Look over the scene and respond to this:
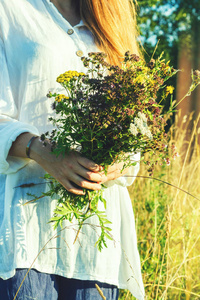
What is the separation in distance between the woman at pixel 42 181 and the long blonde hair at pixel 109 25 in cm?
6

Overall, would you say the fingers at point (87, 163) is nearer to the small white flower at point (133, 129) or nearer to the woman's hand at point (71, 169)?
the woman's hand at point (71, 169)

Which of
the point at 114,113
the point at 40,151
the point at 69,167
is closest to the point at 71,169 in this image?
the point at 69,167

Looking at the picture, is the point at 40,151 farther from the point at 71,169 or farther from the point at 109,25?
the point at 109,25

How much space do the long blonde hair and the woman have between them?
0.21ft

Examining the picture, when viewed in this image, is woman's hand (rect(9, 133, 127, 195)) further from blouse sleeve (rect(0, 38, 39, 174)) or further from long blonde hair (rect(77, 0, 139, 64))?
long blonde hair (rect(77, 0, 139, 64))

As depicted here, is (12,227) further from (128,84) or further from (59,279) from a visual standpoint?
(128,84)

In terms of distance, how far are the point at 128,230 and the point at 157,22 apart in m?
7.46

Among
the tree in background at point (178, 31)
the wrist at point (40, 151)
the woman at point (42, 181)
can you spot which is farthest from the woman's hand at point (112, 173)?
the tree in background at point (178, 31)

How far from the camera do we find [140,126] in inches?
40.4

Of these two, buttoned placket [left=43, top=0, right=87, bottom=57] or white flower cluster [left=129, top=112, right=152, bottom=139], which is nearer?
white flower cluster [left=129, top=112, right=152, bottom=139]

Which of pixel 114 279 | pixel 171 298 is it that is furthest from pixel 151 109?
pixel 171 298

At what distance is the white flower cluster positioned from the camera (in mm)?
1020

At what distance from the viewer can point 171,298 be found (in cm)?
257

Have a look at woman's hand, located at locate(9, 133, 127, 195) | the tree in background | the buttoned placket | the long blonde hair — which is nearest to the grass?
the long blonde hair
